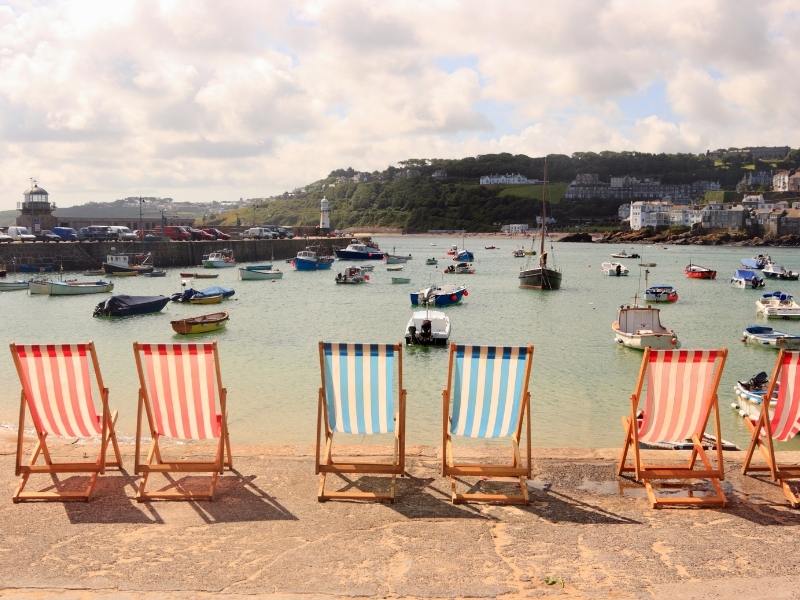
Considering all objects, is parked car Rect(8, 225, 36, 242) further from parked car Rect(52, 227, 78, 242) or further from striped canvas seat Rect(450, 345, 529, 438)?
striped canvas seat Rect(450, 345, 529, 438)

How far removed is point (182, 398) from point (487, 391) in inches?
109

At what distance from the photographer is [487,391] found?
22.0ft

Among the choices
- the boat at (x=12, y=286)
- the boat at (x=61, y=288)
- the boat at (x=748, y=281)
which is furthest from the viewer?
the boat at (x=748, y=281)

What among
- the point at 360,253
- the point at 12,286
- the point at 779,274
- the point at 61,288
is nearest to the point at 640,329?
the point at 61,288

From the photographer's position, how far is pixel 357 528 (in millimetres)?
5664

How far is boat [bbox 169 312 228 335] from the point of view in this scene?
34.0m

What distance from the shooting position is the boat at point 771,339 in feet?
94.6

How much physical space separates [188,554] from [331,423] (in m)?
2.01

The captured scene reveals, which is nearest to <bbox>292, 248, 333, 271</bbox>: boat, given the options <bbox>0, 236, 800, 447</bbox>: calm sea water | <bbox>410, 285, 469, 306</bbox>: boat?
<bbox>0, 236, 800, 447</bbox>: calm sea water

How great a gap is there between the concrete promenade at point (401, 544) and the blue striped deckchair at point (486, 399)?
Result: 339 mm

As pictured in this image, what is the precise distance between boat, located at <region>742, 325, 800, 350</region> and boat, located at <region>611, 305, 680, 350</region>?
3.48m

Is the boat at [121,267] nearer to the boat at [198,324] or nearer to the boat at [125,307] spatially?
the boat at [125,307]

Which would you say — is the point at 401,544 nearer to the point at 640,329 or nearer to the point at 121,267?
the point at 640,329

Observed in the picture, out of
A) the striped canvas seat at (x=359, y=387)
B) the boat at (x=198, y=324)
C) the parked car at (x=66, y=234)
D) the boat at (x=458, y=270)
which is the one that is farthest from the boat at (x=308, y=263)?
the striped canvas seat at (x=359, y=387)
